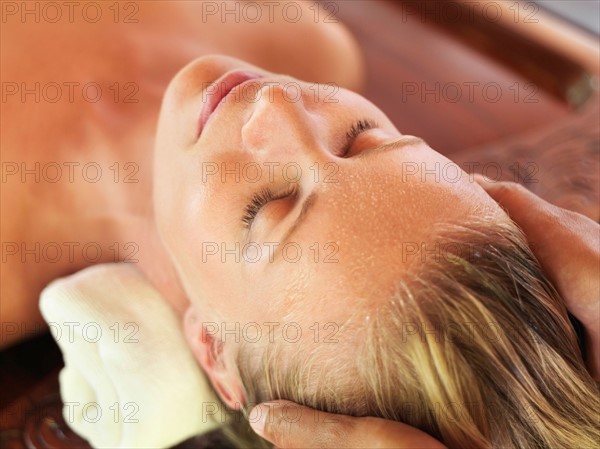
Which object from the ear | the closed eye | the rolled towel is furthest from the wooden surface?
the closed eye

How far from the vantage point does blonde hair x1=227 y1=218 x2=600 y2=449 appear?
62 centimetres

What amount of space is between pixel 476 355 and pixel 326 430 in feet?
0.57

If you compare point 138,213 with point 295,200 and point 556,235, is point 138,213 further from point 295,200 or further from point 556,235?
point 556,235

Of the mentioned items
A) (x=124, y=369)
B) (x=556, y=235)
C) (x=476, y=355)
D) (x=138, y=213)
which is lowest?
(x=124, y=369)

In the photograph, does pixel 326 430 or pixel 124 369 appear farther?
pixel 124 369

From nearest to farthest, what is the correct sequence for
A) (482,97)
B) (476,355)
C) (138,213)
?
(476,355) → (138,213) → (482,97)

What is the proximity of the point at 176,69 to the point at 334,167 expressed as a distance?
19.9 inches

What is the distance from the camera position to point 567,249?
2.20 feet

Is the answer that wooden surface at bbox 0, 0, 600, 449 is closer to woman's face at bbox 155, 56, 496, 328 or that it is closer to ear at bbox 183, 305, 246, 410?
ear at bbox 183, 305, 246, 410

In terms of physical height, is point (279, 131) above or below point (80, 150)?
above

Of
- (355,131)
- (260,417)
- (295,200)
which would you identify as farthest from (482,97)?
(260,417)

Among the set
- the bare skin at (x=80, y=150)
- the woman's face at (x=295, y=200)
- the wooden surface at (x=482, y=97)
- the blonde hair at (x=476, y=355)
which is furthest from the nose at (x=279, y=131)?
the wooden surface at (x=482, y=97)

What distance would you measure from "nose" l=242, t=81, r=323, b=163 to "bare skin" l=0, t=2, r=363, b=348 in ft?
0.90

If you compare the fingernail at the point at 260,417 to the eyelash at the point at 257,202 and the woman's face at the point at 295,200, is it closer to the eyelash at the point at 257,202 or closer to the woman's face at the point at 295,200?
the woman's face at the point at 295,200
